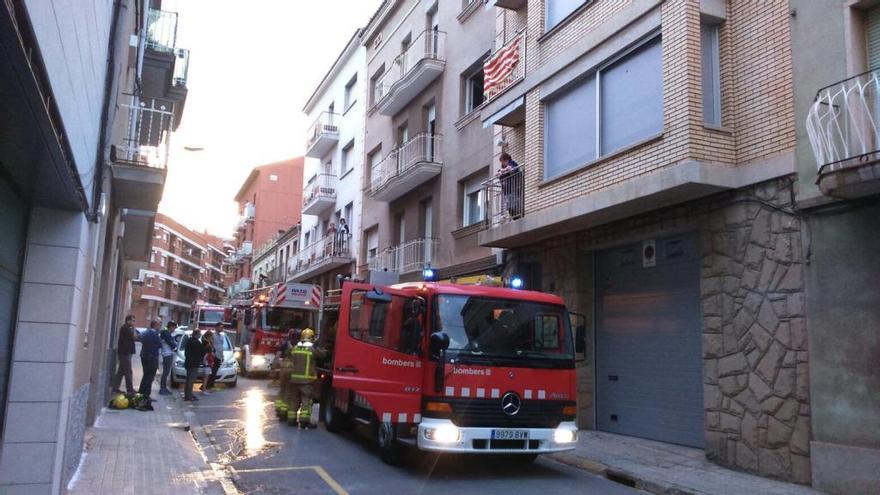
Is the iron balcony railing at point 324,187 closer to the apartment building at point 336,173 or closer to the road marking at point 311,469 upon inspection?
the apartment building at point 336,173

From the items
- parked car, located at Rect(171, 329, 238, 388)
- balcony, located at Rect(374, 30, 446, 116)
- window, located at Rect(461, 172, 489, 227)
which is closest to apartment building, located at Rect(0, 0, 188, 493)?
window, located at Rect(461, 172, 489, 227)

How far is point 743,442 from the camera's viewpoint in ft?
28.7

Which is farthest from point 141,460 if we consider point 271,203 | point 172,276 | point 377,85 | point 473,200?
point 172,276

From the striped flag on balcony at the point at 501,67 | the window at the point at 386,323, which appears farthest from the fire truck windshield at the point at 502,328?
the striped flag on balcony at the point at 501,67

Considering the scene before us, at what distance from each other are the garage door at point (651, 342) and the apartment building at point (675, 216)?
0.03m

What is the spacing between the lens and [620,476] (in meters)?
8.55

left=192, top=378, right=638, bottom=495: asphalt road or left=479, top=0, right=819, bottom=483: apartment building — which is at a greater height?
left=479, top=0, right=819, bottom=483: apartment building

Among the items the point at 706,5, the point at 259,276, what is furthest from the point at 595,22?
the point at 259,276

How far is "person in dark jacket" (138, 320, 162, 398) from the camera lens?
44.7 ft

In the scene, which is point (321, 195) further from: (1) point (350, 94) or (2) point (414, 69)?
(2) point (414, 69)

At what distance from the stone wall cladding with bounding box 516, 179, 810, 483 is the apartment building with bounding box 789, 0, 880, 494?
24 centimetres

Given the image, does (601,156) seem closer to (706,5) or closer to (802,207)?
(706,5)

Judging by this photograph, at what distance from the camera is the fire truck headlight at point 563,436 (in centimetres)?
834

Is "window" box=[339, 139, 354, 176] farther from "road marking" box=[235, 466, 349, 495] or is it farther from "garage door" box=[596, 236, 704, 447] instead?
"road marking" box=[235, 466, 349, 495]
